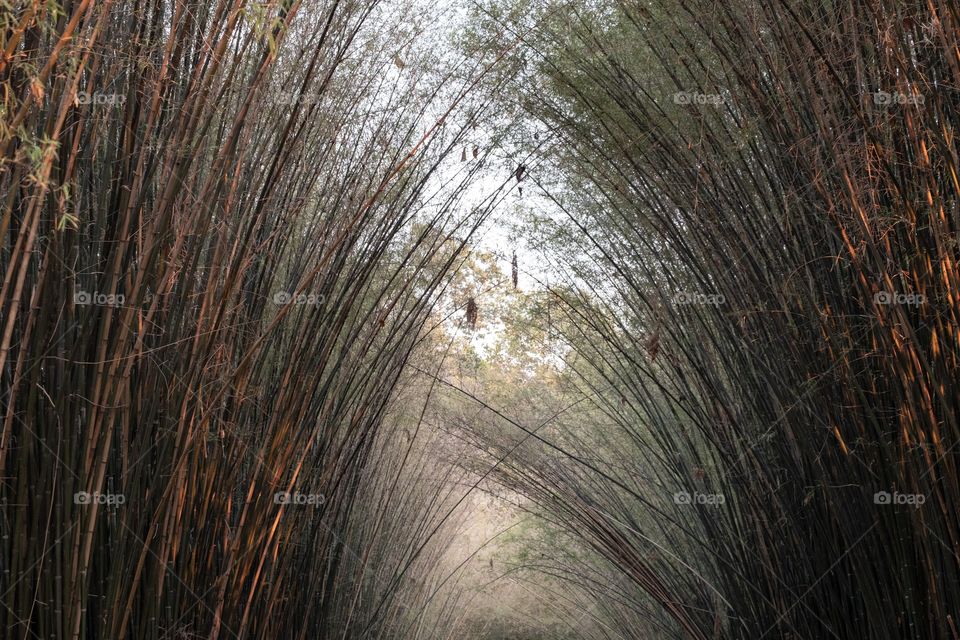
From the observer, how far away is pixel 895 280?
6.76 feet

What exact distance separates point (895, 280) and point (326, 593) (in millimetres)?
2380

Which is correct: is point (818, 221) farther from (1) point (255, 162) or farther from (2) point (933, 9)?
(1) point (255, 162)

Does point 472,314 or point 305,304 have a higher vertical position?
point 472,314

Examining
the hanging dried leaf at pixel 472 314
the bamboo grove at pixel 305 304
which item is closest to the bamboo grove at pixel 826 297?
the bamboo grove at pixel 305 304

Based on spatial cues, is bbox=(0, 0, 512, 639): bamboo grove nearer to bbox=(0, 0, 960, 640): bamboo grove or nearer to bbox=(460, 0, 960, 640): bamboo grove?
bbox=(0, 0, 960, 640): bamboo grove

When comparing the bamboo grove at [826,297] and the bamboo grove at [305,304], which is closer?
the bamboo grove at [305,304]

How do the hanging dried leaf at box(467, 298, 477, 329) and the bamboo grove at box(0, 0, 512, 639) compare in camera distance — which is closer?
the bamboo grove at box(0, 0, 512, 639)

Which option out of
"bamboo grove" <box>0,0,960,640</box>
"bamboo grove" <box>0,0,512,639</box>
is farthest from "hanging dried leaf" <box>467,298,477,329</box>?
"bamboo grove" <box>0,0,512,639</box>

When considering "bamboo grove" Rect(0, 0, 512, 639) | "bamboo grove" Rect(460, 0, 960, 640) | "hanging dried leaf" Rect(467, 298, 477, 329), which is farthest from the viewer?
"hanging dried leaf" Rect(467, 298, 477, 329)

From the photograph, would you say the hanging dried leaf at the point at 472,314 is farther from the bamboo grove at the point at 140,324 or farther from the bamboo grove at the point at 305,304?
the bamboo grove at the point at 140,324

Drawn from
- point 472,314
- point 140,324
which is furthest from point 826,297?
point 472,314

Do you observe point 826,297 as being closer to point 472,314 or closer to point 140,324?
point 140,324

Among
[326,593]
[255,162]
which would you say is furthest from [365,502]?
[255,162]

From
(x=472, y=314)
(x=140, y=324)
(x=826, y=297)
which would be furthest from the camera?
(x=472, y=314)
